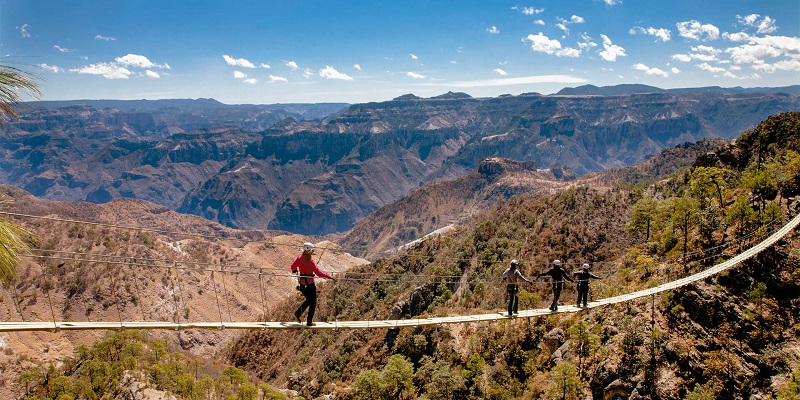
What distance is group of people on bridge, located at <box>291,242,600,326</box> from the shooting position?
49.0 ft

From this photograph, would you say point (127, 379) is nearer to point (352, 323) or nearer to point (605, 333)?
point (352, 323)

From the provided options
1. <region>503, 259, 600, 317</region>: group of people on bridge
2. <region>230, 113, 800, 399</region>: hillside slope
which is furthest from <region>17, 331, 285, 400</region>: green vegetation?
→ <region>503, 259, 600, 317</region>: group of people on bridge

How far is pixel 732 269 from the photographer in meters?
24.0

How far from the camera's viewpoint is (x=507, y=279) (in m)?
19.4

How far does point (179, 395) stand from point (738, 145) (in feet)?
218

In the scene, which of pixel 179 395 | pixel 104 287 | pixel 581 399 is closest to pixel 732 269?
pixel 581 399

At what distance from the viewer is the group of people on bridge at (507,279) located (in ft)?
49.0

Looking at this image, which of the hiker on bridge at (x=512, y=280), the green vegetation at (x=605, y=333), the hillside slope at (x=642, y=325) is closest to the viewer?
the hiker on bridge at (x=512, y=280)

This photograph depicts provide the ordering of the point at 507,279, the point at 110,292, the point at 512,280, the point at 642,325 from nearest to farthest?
the point at 512,280 → the point at 507,279 → the point at 642,325 → the point at 110,292

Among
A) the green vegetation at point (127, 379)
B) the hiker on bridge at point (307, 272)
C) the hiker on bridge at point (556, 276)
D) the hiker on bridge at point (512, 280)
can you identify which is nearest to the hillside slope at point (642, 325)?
the hiker on bridge at point (307, 272)

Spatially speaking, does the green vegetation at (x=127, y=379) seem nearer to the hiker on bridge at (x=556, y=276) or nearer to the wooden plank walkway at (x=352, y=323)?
the wooden plank walkway at (x=352, y=323)

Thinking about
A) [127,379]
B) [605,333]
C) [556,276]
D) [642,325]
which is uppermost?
[556,276]

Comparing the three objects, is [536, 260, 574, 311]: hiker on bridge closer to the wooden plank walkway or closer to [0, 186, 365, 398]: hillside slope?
the wooden plank walkway

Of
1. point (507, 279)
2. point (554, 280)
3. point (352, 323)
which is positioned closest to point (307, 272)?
point (352, 323)
